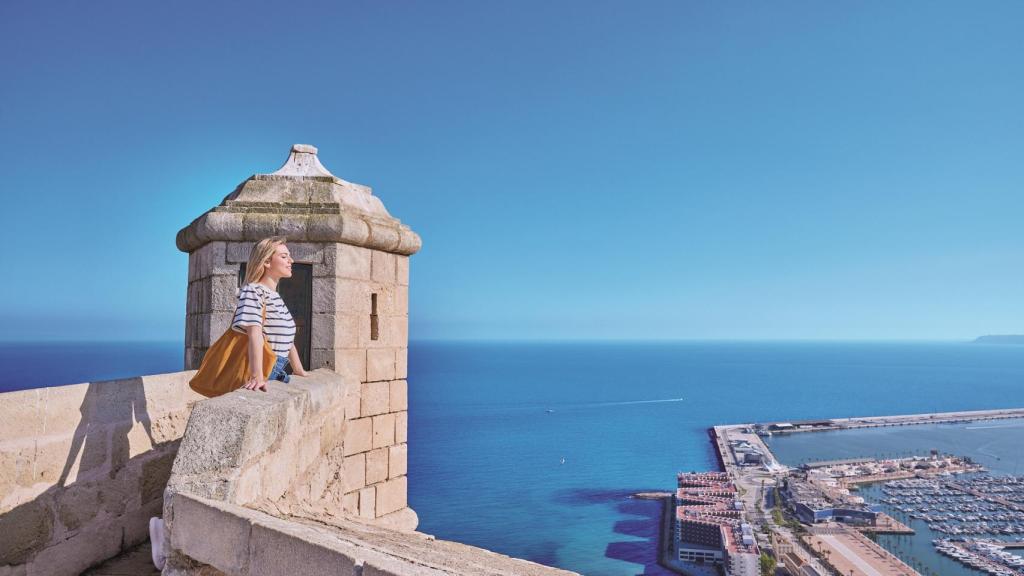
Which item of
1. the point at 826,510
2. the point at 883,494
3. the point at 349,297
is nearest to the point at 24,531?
the point at 349,297

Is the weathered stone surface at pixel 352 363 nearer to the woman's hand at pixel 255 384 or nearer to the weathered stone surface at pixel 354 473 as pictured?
the weathered stone surface at pixel 354 473

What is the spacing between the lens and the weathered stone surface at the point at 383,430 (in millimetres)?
5828

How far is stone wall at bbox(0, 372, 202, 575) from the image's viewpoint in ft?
10.2

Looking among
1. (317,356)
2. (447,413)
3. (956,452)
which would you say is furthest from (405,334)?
(956,452)

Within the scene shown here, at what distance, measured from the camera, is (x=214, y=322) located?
544cm

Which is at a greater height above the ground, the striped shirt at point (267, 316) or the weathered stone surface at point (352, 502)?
the striped shirt at point (267, 316)

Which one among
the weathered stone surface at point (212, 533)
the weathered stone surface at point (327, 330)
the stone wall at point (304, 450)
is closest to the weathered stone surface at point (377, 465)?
the stone wall at point (304, 450)

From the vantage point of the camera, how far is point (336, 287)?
211 inches

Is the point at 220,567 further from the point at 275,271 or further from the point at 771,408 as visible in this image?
the point at 771,408

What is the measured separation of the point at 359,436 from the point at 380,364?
0.67m

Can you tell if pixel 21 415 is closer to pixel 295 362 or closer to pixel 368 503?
pixel 295 362

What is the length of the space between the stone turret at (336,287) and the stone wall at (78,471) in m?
1.52

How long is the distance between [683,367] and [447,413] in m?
109

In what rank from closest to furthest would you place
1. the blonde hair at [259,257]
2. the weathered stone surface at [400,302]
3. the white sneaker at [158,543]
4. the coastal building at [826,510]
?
the white sneaker at [158,543]
the blonde hair at [259,257]
the weathered stone surface at [400,302]
the coastal building at [826,510]
